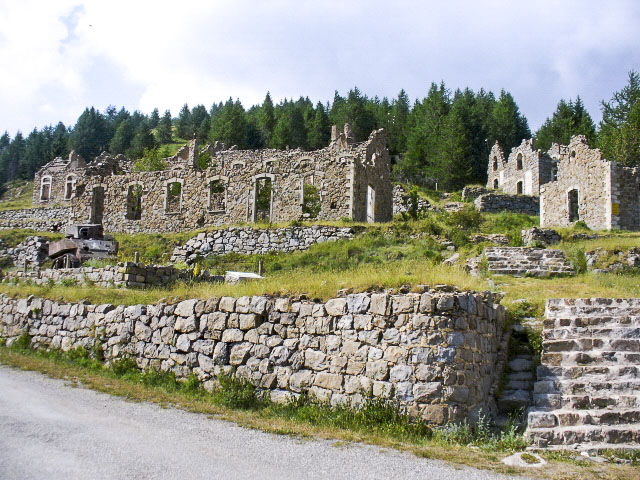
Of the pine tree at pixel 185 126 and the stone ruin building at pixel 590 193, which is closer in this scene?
the stone ruin building at pixel 590 193

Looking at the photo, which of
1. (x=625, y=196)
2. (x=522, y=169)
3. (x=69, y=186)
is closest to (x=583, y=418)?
(x=625, y=196)

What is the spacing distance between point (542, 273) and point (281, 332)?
1047 cm

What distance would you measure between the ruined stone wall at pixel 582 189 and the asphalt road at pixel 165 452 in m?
24.2

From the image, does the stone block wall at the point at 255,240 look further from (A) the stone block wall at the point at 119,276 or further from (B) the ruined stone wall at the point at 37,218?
(B) the ruined stone wall at the point at 37,218

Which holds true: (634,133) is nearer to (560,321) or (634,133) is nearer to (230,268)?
(230,268)

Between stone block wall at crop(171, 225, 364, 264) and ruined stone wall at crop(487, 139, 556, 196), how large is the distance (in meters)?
25.8

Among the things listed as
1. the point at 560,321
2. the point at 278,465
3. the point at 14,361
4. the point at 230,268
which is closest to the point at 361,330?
the point at 278,465

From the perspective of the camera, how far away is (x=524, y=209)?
1469 inches

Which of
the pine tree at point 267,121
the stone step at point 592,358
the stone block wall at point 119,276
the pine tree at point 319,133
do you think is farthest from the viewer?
the pine tree at point 267,121

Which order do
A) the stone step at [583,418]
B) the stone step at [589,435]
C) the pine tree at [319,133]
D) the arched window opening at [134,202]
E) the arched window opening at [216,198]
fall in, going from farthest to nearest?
1. the pine tree at [319,133]
2. the arched window opening at [134,202]
3. the arched window opening at [216,198]
4. the stone step at [583,418]
5. the stone step at [589,435]

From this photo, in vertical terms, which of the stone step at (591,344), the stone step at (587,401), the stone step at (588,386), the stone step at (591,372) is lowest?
the stone step at (587,401)

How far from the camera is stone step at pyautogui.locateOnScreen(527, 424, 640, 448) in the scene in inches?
269

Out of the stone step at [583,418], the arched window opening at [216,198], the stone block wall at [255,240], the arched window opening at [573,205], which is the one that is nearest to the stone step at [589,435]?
the stone step at [583,418]

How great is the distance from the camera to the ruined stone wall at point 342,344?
288 inches
